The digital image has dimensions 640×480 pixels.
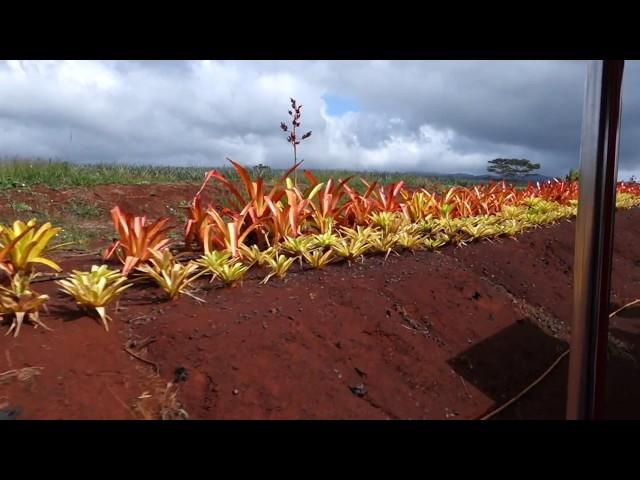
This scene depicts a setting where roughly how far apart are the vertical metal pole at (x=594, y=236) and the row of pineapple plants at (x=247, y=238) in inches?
37.6

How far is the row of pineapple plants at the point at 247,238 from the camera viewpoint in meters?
1.52

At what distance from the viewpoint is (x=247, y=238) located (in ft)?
7.43

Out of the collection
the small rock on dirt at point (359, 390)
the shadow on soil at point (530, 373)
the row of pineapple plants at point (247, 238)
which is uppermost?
the row of pineapple plants at point (247, 238)

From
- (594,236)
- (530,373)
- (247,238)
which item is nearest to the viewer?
(594,236)

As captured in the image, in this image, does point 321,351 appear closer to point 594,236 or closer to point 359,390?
point 359,390

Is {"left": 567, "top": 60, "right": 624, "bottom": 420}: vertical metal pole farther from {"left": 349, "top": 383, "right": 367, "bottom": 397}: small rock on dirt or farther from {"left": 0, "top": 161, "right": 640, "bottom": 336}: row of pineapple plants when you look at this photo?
{"left": 0, "top": 161, "right": 640, "bottom": 336}: row of pineapple plants

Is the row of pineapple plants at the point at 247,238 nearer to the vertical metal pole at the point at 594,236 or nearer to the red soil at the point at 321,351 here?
the red soil at the point at 321,351

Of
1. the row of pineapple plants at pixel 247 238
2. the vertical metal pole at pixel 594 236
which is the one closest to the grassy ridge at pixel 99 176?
the row of pineapple plants at pixel 247 238

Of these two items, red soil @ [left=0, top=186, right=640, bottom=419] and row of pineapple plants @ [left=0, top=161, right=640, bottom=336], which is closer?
red soil @ [left=0, top=186, right=640, bottom=419]

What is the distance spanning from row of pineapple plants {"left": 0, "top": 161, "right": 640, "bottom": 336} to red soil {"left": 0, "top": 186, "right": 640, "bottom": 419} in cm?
7

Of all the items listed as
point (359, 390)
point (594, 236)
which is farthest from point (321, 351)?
point (594, 236)

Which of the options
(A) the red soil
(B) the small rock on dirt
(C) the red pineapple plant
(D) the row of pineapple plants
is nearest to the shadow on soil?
(A) the red soil

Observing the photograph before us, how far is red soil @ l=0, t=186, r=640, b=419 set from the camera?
1217mm

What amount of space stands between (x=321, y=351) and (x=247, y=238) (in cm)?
94
